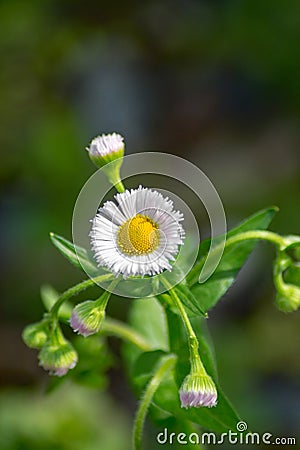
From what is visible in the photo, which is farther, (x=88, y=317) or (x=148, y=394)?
(x=148, y=394)

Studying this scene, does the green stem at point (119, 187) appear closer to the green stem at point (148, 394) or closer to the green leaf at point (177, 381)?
the green leaf at point (177, 381)

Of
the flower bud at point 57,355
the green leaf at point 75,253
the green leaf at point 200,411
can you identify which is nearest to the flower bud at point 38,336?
the flower bud at point 57,355

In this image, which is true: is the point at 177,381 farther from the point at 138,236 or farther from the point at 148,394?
the point at 138,236

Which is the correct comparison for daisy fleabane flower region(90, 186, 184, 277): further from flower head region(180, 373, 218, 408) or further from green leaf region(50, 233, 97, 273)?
flower head region(180, 373, 218, 408)

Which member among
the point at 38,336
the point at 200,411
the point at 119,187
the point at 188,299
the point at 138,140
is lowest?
the point at 200,411

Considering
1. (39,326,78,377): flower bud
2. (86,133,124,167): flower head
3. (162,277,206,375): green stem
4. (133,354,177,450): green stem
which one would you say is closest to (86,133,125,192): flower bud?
(86,133,124,167): flower head

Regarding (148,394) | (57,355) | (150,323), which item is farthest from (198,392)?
(150,323)
